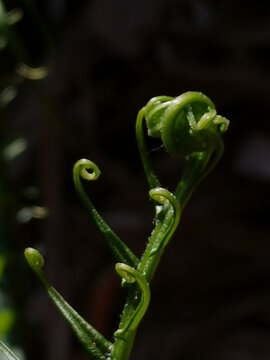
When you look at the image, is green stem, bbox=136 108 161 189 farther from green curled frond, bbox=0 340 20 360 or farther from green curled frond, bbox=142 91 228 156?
green curled frond, bbox=0 340 20 360

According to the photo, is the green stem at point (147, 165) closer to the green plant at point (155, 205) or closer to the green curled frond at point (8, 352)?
the green plant at point (155, 205)

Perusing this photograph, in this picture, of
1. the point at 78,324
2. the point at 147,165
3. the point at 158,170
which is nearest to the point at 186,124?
the point at 147,165

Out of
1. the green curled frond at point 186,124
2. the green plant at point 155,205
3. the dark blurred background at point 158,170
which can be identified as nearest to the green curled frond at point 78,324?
the green plant at point 155,205

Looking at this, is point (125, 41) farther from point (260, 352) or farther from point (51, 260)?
point (260, 352)

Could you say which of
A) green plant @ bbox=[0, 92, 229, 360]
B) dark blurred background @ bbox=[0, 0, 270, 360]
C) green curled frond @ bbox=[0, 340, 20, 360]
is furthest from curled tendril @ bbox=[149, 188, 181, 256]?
dark blurred background @ bbox=[0, 0, 270, 360]

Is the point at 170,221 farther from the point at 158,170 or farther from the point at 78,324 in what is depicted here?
the point at 158,170

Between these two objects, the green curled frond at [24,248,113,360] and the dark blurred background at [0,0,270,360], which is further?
the dark blurred background at [0,0,270,360]

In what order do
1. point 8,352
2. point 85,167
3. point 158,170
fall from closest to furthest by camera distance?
point 8,352 → point 85,167 → point 158,170
